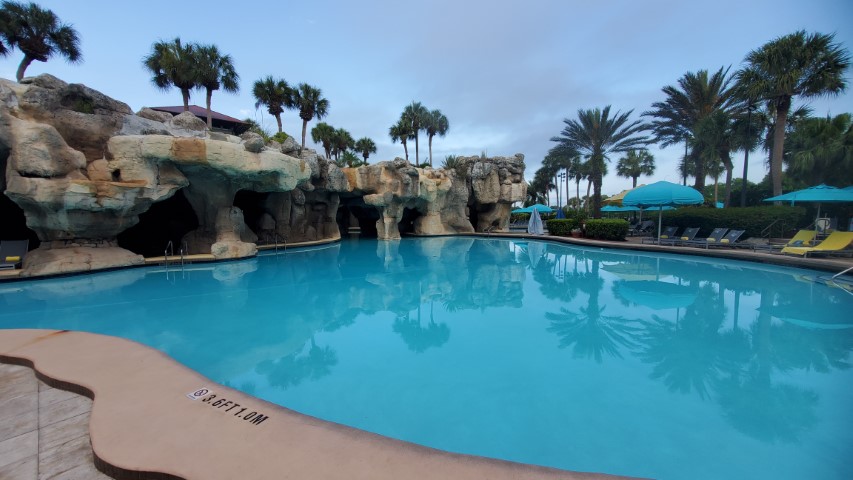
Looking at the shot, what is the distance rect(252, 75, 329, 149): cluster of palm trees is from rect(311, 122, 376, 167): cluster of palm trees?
4.69m

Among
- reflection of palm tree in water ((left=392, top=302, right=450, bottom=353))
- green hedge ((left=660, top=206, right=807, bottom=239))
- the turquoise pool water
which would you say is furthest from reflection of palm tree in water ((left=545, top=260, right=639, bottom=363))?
green hedge ((left=660, top=206, right=807, bottom=239))

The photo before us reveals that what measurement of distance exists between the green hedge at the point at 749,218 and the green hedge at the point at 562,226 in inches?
230

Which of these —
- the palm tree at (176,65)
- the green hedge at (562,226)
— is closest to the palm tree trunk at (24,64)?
the palm tree at (176,65)

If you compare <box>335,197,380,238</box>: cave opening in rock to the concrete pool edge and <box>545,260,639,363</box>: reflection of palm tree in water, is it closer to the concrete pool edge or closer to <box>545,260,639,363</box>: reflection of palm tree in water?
<box>545,260,639,363</box>: reflection of palm tree in water

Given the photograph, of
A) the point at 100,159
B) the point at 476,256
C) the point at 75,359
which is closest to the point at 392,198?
the point at 476,256

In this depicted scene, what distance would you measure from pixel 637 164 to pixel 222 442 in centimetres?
5330

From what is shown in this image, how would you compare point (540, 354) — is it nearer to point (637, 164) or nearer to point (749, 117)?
point (749, 117)

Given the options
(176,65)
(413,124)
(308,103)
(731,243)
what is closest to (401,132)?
(413,124)

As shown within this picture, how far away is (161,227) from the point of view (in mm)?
15141

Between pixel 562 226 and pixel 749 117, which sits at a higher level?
pixel 749 117

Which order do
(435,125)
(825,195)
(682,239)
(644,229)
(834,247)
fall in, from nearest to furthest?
(834,247) → (825,195) → (682,239) → (644,229) → (435,125)

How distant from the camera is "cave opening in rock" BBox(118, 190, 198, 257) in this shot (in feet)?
47.1

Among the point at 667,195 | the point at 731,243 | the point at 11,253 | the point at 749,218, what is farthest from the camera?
the point at 749,218

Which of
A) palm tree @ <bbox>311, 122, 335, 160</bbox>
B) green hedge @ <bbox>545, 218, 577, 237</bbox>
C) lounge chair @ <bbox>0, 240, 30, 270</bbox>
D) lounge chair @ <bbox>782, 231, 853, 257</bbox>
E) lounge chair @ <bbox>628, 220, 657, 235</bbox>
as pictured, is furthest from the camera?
palm tree @ <bbox>311, 122, 335, 160</bbox>
